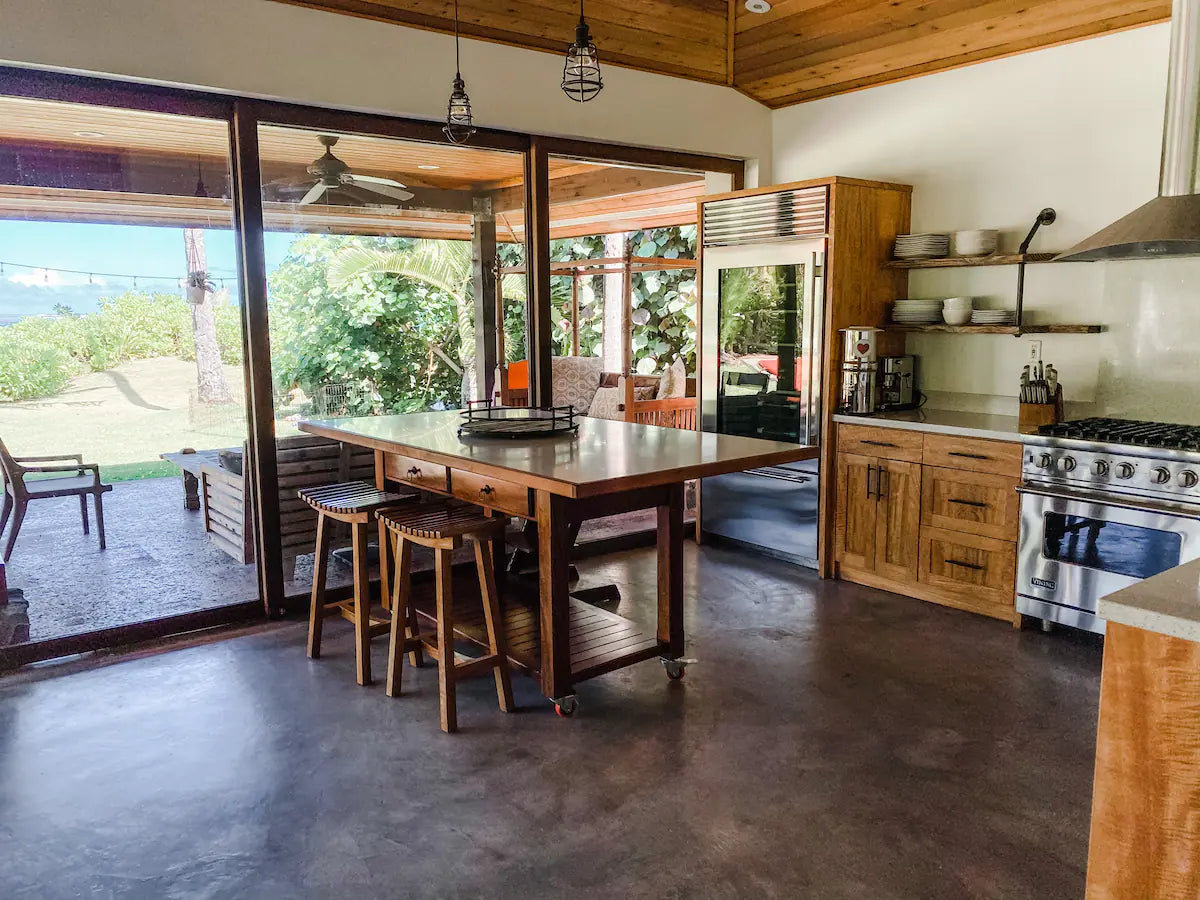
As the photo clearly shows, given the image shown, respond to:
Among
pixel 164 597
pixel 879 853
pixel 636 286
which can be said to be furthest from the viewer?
pixel 636 286

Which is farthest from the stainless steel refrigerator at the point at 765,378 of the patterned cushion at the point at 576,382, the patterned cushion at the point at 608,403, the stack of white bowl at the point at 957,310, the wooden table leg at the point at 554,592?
the patterned cushion at the point at 576,382

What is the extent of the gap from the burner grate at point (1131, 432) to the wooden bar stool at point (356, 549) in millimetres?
2687

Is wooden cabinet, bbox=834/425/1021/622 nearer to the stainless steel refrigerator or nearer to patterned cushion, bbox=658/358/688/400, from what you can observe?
the stainless steel refrigerator

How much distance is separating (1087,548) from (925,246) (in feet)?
5.74

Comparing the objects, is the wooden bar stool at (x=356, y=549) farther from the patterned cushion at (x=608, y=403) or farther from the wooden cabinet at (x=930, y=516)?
the patterned cushion at (x=608, y=403)

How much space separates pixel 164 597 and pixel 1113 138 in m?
4.71

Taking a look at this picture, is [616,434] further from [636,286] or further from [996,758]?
[636,286]

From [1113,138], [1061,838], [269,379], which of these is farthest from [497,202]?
[1061,838]

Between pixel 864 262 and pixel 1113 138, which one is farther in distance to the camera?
pixel 864 262

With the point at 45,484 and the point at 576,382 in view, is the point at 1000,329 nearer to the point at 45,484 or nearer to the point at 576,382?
the point at 45,484

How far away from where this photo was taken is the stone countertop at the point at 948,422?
152 inches

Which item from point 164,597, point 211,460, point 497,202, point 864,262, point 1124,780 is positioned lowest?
point 164,597

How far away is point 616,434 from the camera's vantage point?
344 cm

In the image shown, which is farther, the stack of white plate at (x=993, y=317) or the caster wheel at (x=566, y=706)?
the stack of white plate at (x=993, y=317)
